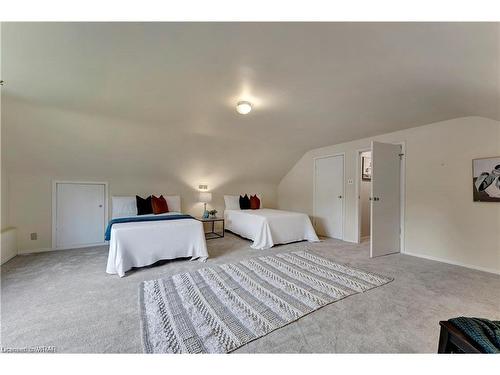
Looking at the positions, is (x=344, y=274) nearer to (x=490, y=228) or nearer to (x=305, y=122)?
(x=490, y=228)

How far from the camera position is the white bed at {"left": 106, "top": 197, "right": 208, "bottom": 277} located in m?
2.60

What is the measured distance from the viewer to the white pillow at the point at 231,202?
5283mm

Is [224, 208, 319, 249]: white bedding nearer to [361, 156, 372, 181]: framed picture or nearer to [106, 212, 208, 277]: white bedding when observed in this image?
[106, 212, 208, 277]: white bedding

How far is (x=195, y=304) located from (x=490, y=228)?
3791mm

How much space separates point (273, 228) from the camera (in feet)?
13.0

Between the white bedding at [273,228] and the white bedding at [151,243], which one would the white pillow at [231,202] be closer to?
the white bedding at [273,228]

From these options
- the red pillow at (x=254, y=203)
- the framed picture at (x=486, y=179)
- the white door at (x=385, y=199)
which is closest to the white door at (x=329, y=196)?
the white door at (x=385, y=199)

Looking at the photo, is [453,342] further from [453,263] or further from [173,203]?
[173,203]

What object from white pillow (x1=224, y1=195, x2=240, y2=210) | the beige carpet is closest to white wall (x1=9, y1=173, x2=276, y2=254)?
the beige carpet

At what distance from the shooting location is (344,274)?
2.62m

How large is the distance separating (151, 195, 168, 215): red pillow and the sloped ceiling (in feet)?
2.29

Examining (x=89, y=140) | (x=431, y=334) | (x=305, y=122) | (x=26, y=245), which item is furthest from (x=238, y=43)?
(x=26, y=245)

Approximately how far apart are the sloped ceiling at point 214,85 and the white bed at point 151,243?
1.55m
